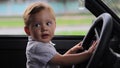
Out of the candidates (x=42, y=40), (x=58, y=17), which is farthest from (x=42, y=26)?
(x=58, y=17)

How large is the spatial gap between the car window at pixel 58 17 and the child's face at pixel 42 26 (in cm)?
111

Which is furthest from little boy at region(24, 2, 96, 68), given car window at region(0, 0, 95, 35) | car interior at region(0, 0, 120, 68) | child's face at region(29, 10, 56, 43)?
car window at region(0, 0, 95, 35)

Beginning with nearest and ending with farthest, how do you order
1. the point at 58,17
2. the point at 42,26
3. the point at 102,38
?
1. the point at 102,38
2. the point at 42,26
3. the point at 58,17

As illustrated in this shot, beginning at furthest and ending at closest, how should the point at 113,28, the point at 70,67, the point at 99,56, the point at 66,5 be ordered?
the point at 66,5
the point at 70,67
the point at 113,28
the point at 99,56

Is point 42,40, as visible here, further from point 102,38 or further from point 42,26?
point 102,38

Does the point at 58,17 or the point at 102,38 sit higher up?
the point at 102,38

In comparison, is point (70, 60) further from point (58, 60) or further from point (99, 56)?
point (99, 56)

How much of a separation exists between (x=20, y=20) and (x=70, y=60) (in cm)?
135

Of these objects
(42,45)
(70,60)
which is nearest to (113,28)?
(70,60)

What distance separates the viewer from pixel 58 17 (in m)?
2.88

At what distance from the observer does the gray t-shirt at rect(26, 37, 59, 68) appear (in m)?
1.71

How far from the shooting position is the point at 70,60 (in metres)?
1.68

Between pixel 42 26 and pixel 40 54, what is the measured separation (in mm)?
144

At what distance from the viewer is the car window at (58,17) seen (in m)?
2.86
